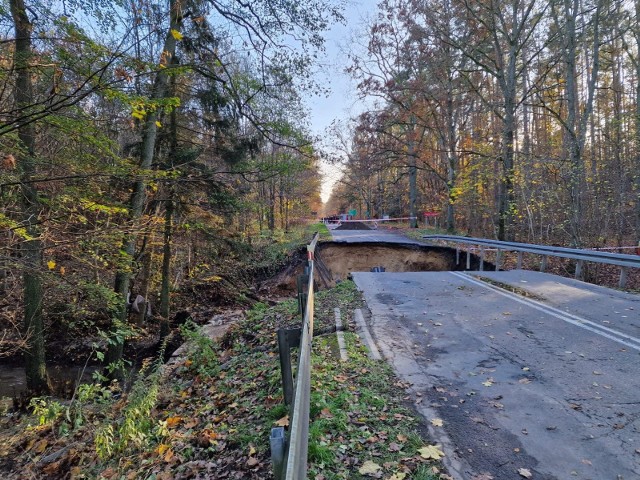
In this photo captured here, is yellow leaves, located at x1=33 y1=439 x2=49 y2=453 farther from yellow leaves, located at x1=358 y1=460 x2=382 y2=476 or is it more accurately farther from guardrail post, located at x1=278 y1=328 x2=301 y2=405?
yellow leaves, located at x1=358 y1=460 x2=382 y2=476

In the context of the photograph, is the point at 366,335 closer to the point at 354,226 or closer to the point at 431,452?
the point at 431,452

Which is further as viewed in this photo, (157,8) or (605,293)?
(157,8)

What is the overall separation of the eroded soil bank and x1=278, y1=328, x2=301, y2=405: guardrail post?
12.1 meters

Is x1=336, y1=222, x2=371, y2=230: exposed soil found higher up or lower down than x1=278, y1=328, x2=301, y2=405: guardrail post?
higher up

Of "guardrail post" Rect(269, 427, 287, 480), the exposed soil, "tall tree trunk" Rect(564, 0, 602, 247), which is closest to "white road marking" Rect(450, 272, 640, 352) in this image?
"guardrail post" Rect(269, 427, 287, 480)

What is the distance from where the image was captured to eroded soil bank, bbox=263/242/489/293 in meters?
17.1

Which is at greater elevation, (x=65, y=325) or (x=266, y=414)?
(x=266, y=414)

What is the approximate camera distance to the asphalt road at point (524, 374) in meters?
3.14

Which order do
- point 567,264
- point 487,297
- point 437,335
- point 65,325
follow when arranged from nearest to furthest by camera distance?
point 437,335 → point 487,297 → point 65,325 → point 567,264

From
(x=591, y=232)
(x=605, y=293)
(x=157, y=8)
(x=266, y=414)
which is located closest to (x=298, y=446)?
(x=266, y=414)

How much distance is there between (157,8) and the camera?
888cm

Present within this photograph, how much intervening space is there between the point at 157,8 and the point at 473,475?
10818mm

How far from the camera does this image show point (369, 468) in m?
3.04

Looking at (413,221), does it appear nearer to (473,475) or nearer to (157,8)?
(157,8)
